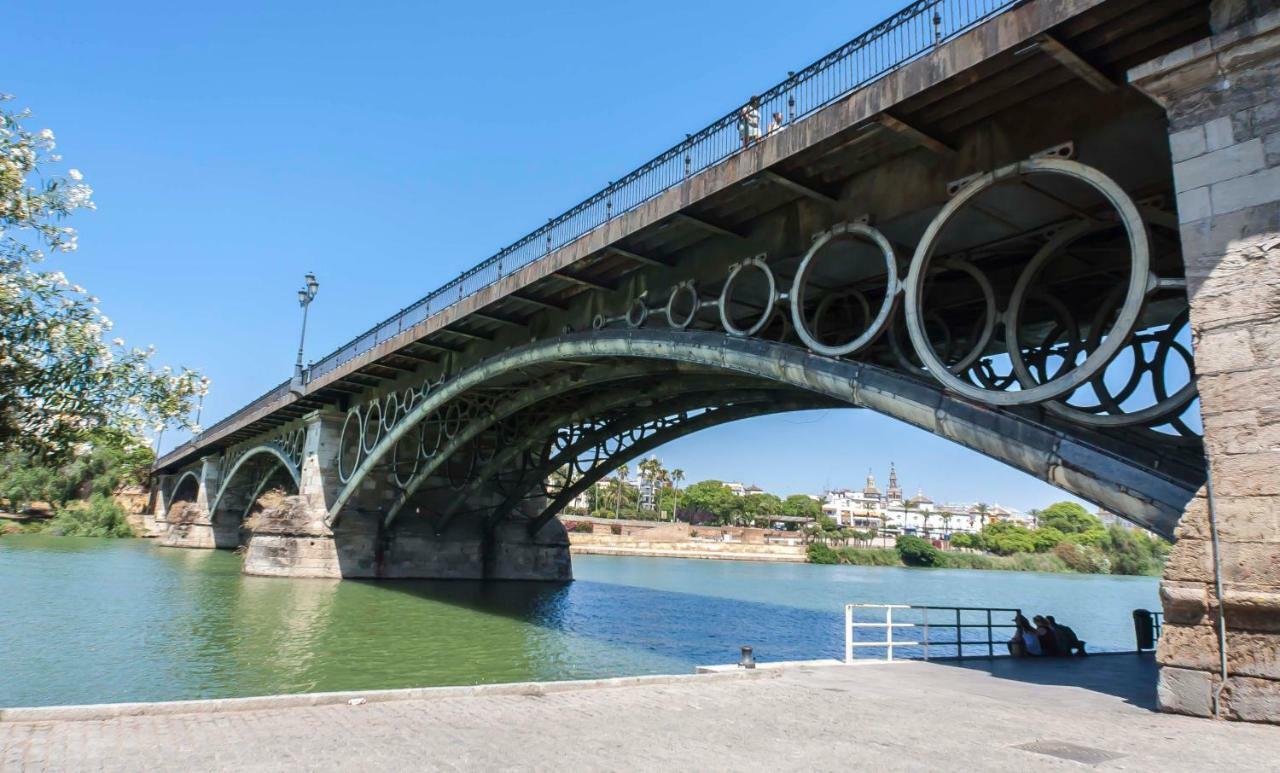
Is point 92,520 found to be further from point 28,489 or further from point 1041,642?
point 1041,642

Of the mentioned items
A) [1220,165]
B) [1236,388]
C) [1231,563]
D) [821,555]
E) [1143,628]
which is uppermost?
[1220,165]

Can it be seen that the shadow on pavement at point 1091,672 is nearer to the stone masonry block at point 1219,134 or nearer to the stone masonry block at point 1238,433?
the stone masonry block at point 1238,433

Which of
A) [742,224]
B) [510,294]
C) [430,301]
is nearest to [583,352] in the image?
[510,294]

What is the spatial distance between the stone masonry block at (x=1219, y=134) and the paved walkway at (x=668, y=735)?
16.0ft

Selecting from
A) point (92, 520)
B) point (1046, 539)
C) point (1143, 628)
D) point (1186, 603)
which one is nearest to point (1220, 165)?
point (1186, 603)

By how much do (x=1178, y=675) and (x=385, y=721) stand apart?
21.5ft

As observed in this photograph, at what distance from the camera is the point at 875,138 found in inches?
435

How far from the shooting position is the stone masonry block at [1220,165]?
702 cm

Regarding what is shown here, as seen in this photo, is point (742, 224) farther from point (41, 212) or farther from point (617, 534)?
point (617, 534)

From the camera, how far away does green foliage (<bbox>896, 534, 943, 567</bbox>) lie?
100 metres

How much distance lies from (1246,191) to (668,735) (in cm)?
666

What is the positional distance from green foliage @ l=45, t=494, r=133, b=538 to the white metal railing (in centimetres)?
6433

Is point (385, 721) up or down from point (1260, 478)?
down

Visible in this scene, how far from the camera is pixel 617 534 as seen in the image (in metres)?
87.9
